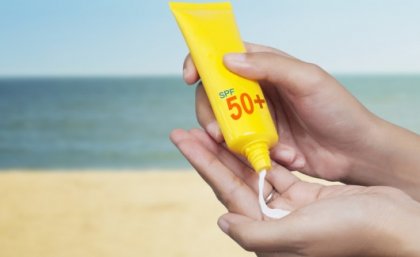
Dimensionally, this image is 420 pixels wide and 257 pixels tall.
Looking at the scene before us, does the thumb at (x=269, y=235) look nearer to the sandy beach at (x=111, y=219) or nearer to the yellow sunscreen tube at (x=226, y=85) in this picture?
the yellow sunscreen tube at (x=226, y=85)

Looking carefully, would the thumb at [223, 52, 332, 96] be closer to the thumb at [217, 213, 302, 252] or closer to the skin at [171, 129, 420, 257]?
the skin at [171, 129, 420, 257]

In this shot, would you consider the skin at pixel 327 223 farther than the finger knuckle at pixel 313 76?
No

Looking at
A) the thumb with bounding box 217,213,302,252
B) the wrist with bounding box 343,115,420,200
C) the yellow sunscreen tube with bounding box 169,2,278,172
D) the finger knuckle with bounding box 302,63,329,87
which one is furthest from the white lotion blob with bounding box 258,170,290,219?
the wrist with bounding box 343,115,420,200

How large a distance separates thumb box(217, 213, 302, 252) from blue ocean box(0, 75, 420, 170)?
6467 mm

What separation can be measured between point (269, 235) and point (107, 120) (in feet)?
37.3

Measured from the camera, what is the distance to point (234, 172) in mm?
1388

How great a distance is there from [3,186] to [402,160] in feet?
15.5

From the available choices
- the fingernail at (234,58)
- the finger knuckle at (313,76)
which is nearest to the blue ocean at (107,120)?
the finger knuckle at (313,76)

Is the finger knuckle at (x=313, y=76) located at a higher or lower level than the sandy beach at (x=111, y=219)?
higher

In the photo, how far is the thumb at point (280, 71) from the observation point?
1280mm

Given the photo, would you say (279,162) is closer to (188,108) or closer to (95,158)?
(95,158)

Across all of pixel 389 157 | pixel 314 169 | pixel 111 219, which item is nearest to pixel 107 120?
pixel 111 219

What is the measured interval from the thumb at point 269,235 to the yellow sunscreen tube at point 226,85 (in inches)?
6.5

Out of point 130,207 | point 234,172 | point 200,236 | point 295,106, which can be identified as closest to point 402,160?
point 295,106
